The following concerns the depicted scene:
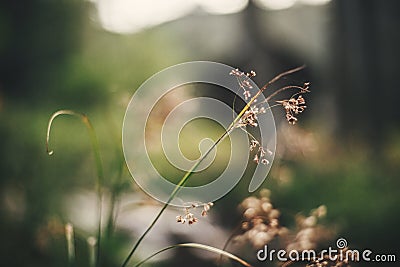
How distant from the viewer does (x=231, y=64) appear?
5.85 ft

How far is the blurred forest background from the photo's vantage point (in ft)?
4.71

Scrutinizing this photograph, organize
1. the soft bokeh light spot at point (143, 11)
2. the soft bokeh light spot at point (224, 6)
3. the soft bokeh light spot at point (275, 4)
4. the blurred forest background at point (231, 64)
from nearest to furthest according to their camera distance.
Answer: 1. the blurred forest background at point (231, 64)
2. the soft bokeh light spot at point (143, 11)
3. the soft bokeh light spot at point (224, 6)
4. the soft bokeh light spot at point (275, 4)

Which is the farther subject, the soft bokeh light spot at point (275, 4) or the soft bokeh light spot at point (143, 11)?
the soft bokeh light spot at point (275, 4)

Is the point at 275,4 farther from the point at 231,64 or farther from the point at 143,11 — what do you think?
the point at 143,11

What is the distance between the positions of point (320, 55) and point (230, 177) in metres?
0.59

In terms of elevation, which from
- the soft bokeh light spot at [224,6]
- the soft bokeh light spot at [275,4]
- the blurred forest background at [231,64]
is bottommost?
the blurred forest background at [231,64]

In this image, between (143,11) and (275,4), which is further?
(275,4)

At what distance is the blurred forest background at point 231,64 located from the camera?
1.44m

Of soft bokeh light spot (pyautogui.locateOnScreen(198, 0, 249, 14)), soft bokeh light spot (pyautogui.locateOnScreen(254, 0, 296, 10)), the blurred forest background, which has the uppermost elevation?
soft bokeh light spot (pyautogui.locateOnScreen(254, 0, 296, 10))

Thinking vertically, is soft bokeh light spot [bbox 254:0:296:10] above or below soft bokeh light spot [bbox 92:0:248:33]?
above

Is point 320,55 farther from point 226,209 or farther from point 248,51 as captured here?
point 226,209

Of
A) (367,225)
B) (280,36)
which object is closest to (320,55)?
(280,36)

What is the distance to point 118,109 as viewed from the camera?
65.9 inches

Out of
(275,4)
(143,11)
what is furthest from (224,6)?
(143,11)
